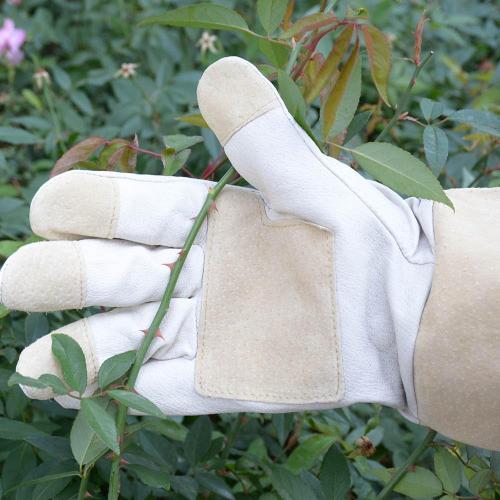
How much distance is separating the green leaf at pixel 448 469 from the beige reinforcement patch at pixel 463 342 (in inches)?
3.7

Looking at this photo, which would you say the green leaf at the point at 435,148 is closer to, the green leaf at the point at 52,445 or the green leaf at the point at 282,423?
the green leaf at the point at 282,423

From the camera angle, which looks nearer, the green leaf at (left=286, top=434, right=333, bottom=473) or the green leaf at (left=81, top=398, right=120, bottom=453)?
the green leaf at (left=81, top=398, right=120, bottom=453)

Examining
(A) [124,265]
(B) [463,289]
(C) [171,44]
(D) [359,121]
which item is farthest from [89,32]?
(B) [463,289]

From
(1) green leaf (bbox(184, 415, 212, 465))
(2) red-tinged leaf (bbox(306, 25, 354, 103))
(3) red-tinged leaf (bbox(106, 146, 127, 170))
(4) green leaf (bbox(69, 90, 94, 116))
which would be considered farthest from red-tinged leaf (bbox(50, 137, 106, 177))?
(4) green leaf (bbox(69, 90, 94, 116))

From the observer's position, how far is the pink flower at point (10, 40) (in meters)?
1.93

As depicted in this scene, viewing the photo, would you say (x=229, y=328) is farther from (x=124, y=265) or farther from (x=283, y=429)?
(x=283, y=429)

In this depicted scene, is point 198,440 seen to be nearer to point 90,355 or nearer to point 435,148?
point 90,355

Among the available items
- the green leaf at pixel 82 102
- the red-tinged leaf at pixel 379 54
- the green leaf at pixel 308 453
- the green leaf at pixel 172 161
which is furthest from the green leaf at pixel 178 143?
the green leaf at pixel 82 102

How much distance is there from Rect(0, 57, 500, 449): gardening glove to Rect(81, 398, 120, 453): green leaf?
10 cm

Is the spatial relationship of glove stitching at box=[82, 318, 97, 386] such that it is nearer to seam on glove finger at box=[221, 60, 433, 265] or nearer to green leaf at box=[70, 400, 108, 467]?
green leaf at box=[70, 400, 108, 467]

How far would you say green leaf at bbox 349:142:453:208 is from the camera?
75 cm

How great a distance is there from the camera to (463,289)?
81 centimetres

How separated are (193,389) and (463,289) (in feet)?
1.01

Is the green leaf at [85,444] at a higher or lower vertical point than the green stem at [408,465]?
higher
